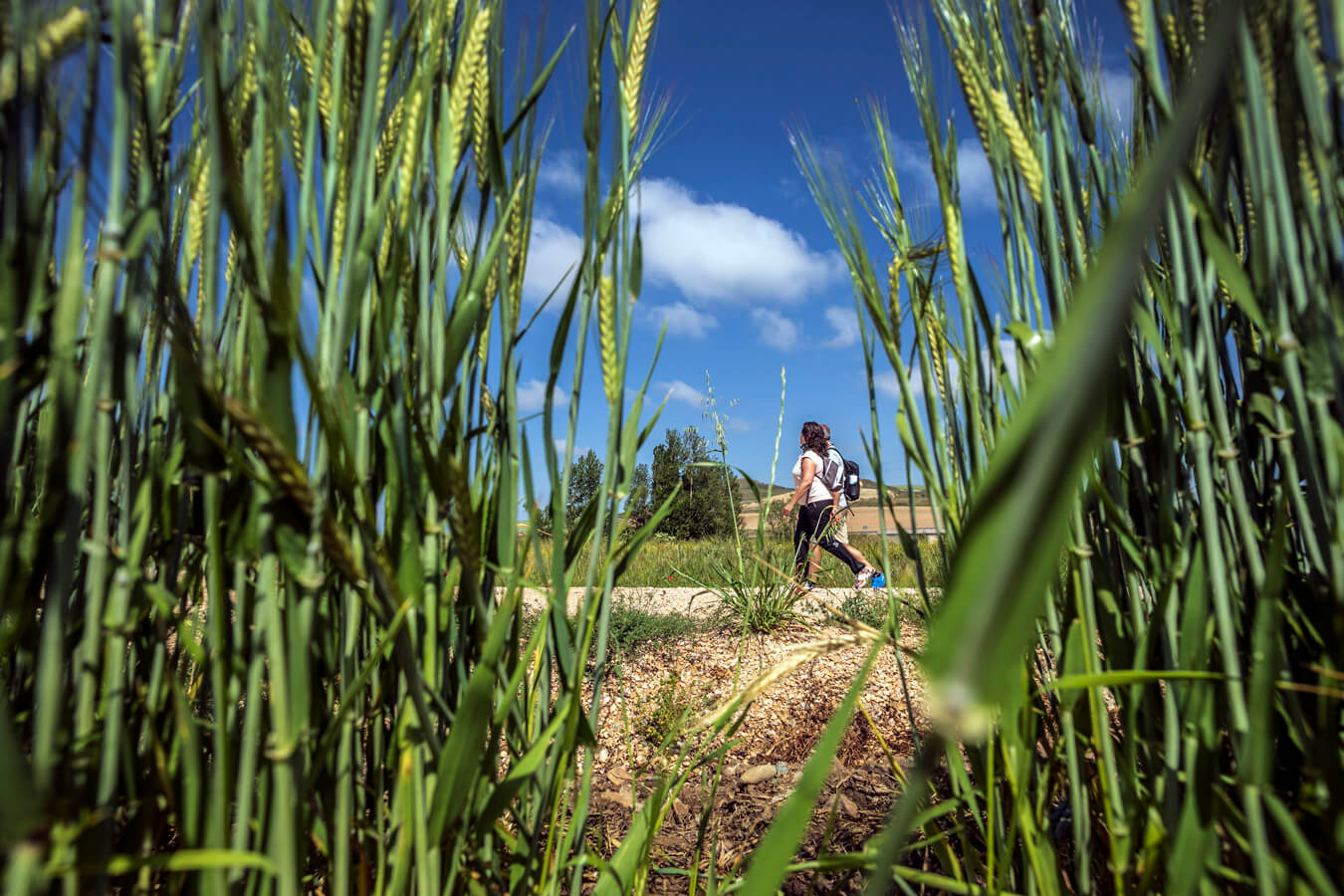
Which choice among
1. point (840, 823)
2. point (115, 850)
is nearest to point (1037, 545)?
point (115, 850)

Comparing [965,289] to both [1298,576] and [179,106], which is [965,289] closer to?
[1298,576]

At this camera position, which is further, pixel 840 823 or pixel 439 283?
pixel 840 823

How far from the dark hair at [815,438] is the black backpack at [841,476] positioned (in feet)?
0.23

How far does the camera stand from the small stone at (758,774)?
195 centimetres

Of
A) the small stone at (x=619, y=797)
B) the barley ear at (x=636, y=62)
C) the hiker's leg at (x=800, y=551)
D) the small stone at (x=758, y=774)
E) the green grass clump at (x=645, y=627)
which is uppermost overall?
the barley ear at (x=636, y=62)

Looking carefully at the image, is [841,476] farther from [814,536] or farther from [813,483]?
[814,536]

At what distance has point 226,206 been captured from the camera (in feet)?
1.47

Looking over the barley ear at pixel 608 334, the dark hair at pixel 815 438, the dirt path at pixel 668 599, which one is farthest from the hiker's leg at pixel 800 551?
the barley ear at pixel 608 334

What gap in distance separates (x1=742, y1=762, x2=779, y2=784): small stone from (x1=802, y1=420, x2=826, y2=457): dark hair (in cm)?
360

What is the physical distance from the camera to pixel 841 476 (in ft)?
18.9

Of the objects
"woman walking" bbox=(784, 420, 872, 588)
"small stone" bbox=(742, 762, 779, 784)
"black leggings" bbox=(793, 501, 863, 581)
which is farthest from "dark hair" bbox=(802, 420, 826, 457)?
"small stone" bbox=(742, 762, 779, 784)

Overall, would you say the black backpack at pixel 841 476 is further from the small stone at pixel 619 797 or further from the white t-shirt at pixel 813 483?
the small stone at pixel 619 797

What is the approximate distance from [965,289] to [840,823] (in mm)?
1275

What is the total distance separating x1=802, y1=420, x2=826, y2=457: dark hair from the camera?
5441 millimetres
